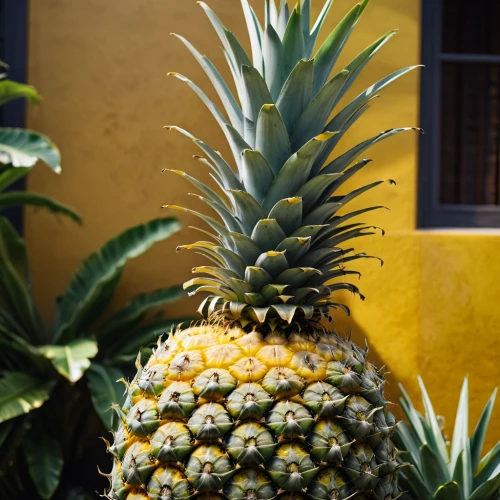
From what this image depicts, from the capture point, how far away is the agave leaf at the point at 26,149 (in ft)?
12.8

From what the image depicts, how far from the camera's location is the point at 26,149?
4008 millimetres

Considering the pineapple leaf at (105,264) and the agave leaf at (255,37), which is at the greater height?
the agave leaf at (255,37)

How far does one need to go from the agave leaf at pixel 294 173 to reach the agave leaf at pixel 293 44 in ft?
1.10

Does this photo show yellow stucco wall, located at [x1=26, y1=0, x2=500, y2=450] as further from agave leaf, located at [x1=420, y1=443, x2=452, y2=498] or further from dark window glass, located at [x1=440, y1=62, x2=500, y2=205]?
agave leaf, located at [x1=420, y1=443, x2=452, y2=498]

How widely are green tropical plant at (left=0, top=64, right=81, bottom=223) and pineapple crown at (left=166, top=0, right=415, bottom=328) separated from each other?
160 centimetres

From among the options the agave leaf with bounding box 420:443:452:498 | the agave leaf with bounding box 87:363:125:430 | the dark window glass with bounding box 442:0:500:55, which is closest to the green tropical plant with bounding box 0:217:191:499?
the agave leaf with bounding box 87:363:125:430

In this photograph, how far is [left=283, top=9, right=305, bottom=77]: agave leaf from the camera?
8.00 ft

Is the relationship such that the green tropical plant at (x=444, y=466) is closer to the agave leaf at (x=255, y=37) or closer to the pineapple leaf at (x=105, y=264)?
the agave leaf at (x=255, y=37)

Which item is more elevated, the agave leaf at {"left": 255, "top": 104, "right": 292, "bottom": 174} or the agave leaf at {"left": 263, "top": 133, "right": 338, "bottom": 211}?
the agave leaf at {"left": 255, "top": 104, "right": 292, "bottom": 174}

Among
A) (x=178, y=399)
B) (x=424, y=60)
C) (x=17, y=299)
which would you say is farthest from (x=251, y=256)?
(x=424, y=60)

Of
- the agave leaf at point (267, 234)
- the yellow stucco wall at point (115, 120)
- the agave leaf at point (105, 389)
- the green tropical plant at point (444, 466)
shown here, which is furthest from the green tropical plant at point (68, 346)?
the agave leaf at point (267, 234)

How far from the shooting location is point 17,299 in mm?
4336

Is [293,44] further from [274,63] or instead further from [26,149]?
[26,149]

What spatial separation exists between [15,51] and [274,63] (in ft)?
9.54
